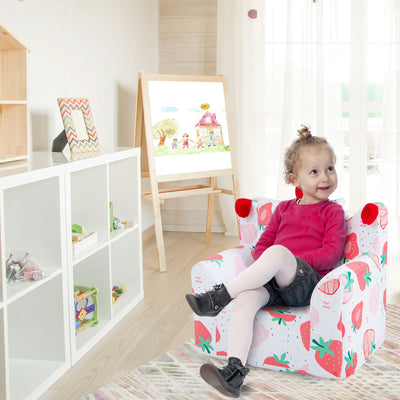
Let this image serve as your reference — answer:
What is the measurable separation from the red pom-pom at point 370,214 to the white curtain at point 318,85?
2.06 metres

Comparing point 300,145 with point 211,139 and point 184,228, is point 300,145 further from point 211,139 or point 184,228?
point 184,228

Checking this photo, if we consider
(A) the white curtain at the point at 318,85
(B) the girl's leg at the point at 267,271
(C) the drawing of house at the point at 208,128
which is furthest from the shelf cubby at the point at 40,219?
(A) the white curtain at the point at 318,85

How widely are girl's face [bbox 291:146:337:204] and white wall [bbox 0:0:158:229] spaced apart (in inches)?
49.6

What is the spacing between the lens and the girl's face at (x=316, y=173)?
239 centimetres

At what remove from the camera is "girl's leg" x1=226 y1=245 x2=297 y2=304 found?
2.14 meters

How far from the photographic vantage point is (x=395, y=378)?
7.09ft

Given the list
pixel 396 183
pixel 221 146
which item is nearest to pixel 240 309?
pixel 221 146

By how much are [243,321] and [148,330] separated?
70 centimetres

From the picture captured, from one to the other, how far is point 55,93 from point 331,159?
1428 millimetres

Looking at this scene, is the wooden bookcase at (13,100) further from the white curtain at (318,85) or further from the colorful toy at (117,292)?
the white curtain at (318,85)

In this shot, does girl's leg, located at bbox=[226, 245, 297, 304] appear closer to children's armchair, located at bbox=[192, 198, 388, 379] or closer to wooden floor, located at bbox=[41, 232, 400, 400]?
children's armchair, located at bbox=[192, 198, 388, 379]

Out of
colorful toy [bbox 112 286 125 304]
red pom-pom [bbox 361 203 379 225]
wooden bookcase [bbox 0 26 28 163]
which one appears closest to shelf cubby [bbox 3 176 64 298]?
wooden bookcase [bbox 0 26 28 163]

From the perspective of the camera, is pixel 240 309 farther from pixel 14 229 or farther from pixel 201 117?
pixel 201 117

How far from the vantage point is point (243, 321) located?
2111 millimetres
